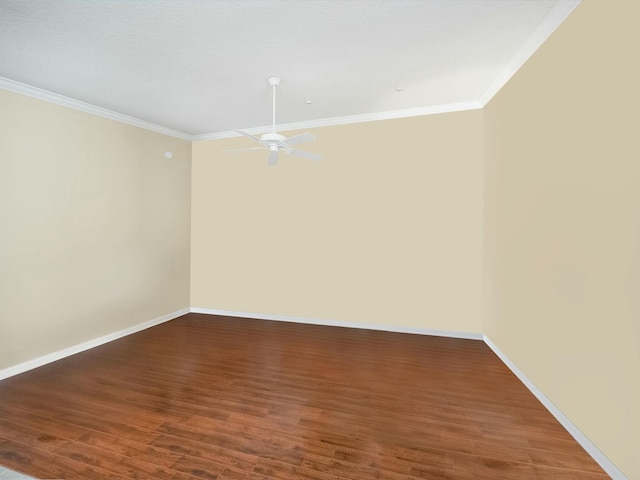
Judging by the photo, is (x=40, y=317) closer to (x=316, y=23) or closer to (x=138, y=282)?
(x=138, y=282)

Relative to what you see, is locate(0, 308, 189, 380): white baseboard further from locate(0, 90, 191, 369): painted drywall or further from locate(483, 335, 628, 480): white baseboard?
locate(483, 335, 628, 480): white baseboard

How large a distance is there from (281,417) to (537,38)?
360 cm

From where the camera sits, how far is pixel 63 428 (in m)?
2.50

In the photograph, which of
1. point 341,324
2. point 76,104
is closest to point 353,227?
point 341,324

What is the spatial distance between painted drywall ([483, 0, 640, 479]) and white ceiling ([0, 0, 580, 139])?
458 mm

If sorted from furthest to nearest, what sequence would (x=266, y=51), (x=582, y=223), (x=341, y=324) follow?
(x=341, y=324) < (x=266, y=51) < (x=582, y=223)

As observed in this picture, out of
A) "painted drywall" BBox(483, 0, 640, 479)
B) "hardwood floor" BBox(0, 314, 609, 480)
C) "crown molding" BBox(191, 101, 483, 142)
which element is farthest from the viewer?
"crown molding" BBox(191, 101, 483, 142)

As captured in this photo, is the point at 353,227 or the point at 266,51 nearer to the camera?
the point at 266,51

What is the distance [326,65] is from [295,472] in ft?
10.5

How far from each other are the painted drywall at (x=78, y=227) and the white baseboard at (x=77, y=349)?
56mm

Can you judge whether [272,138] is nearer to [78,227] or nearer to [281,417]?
[281,417]

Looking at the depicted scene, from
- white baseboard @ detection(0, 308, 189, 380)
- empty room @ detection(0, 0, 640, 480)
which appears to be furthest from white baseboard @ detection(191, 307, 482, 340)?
white baseboard @ detection(0, 308, 189, 380)

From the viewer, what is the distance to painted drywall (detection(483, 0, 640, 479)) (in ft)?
6.15

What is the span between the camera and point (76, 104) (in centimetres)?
401
